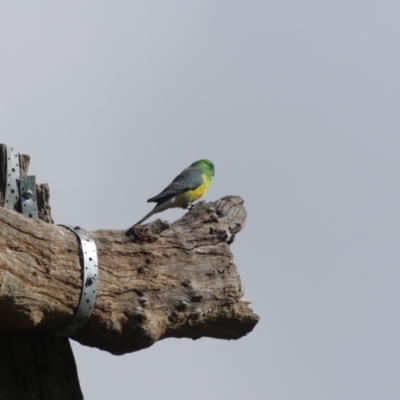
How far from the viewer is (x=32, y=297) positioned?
432 centimetres

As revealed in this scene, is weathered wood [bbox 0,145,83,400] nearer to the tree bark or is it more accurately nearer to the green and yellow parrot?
the tree bark

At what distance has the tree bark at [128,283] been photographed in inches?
172

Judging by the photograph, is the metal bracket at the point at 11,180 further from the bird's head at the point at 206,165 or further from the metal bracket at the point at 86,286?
the bird's head at the point at 206,165

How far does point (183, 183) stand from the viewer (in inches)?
470

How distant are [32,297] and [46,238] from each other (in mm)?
338

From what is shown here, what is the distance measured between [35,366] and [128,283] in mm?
623

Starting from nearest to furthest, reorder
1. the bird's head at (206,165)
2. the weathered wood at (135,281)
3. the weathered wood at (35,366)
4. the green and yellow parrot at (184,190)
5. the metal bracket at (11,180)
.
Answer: the weathered wood at (135,281)
the weathered wood at (35,366)
the metal bracket at (11,180)
the green and yellow parrot at (184,190)
the bird's head at (206,165)

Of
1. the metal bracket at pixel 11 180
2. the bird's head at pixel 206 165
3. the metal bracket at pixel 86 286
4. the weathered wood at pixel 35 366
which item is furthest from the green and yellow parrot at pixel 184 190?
the metal bracket at pixel 86 286

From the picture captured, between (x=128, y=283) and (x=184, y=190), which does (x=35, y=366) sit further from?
(x=184, y=190)

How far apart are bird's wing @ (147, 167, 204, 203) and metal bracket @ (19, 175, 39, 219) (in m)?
6.03

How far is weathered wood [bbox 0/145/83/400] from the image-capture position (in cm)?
479

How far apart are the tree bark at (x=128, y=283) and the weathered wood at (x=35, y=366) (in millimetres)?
11

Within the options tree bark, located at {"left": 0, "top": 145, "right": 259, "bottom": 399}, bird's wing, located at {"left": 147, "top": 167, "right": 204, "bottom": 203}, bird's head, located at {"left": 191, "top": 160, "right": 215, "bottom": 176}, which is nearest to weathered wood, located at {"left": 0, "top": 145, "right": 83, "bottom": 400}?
tree bark, located at {"left": 0, "top": 145, "right": 259, "bottom": 399}

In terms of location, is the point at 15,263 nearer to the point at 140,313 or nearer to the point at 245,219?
the point at 140,313
